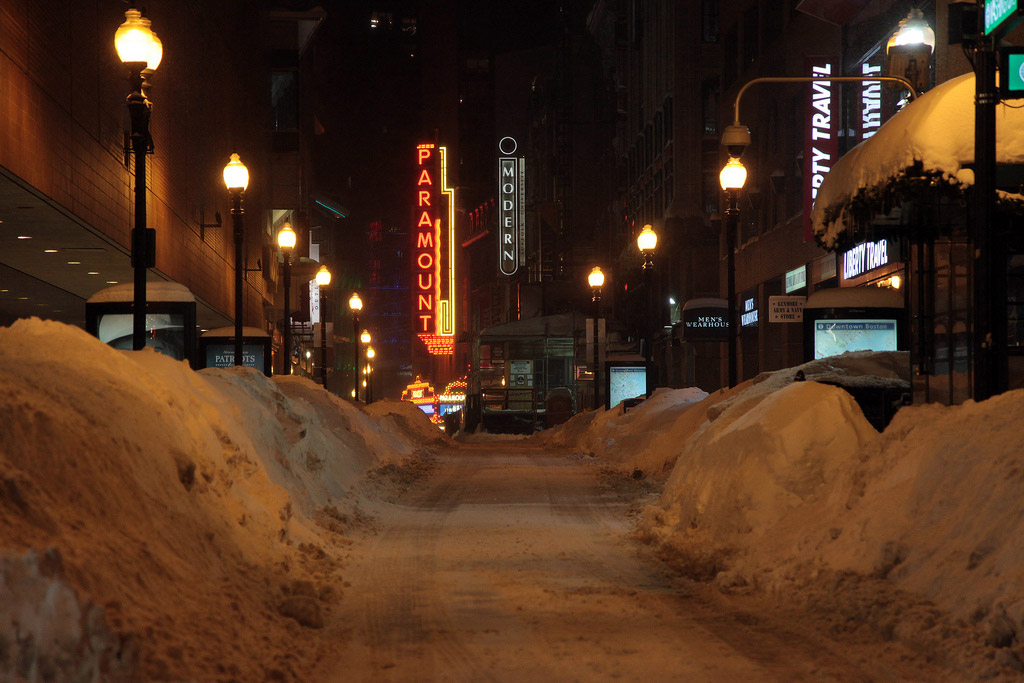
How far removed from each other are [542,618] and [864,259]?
23624 millimetres

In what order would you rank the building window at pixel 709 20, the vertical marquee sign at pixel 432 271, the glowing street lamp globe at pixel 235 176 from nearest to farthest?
the glowing street lamp globe at pixel 235 176 < the building window at pixel 709 20 < the vertical marquee sign at pixel 432 271

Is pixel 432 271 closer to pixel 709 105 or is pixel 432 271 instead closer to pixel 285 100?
pixel 285 100

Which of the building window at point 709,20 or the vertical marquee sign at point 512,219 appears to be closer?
the building window at point 709,20

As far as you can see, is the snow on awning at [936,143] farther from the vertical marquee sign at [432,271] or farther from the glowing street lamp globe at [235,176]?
the vertical marquee sign at [432,271]

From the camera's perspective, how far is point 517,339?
56.1m

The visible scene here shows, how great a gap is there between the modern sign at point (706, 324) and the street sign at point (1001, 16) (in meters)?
30.2

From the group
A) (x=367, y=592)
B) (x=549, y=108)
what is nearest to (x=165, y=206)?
(x=367, y=592)

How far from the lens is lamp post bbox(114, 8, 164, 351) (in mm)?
12781

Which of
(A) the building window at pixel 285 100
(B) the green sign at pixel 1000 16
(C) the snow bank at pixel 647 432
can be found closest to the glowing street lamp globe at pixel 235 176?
(C) the snow bank at pixel 647 432

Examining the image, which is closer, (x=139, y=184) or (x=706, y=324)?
(x=139, y=184)

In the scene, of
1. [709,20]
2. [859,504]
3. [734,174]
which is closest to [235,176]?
[734,174]

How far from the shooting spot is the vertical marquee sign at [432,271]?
9494 centimetres

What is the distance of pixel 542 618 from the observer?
745 centimetres

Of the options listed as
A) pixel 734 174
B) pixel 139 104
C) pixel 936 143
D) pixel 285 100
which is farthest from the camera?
pixel 285 100
